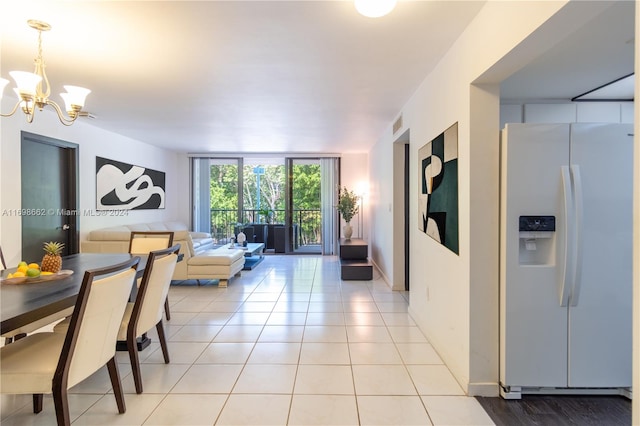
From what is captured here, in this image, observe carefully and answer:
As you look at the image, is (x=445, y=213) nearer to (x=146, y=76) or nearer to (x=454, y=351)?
(x=454, y=351)

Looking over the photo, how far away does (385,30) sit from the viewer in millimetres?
2199

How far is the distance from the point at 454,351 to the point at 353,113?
3.02 m

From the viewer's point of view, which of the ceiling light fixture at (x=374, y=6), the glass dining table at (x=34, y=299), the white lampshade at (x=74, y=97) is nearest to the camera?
the glass dining table at (x=34, y=299)

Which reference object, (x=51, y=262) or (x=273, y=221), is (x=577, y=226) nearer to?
(x=51, y=262)

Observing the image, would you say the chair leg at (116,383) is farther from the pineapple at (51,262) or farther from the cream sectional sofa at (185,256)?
the cream sectional sofa at (185,256)

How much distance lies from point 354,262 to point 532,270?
3749 millimetres

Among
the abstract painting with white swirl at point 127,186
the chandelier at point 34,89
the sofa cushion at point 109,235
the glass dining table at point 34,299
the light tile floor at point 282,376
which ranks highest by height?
the chandelier at point 34,89

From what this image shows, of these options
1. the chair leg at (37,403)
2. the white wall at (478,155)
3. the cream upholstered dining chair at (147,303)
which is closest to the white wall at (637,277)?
the white wall at (478,155)

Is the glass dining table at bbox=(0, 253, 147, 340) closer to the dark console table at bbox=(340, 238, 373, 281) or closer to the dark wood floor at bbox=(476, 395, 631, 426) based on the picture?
the dark wood floor at bbox=(476, 395, 631, 426)

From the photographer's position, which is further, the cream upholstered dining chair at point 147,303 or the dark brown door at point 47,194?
the dark brown door at point 47,194

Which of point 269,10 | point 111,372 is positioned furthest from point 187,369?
point 269,10

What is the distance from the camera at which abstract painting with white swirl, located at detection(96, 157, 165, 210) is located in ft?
18.3

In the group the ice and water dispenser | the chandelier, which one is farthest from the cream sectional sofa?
the ice and water dispenser

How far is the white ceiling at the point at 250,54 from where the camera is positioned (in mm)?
1997
